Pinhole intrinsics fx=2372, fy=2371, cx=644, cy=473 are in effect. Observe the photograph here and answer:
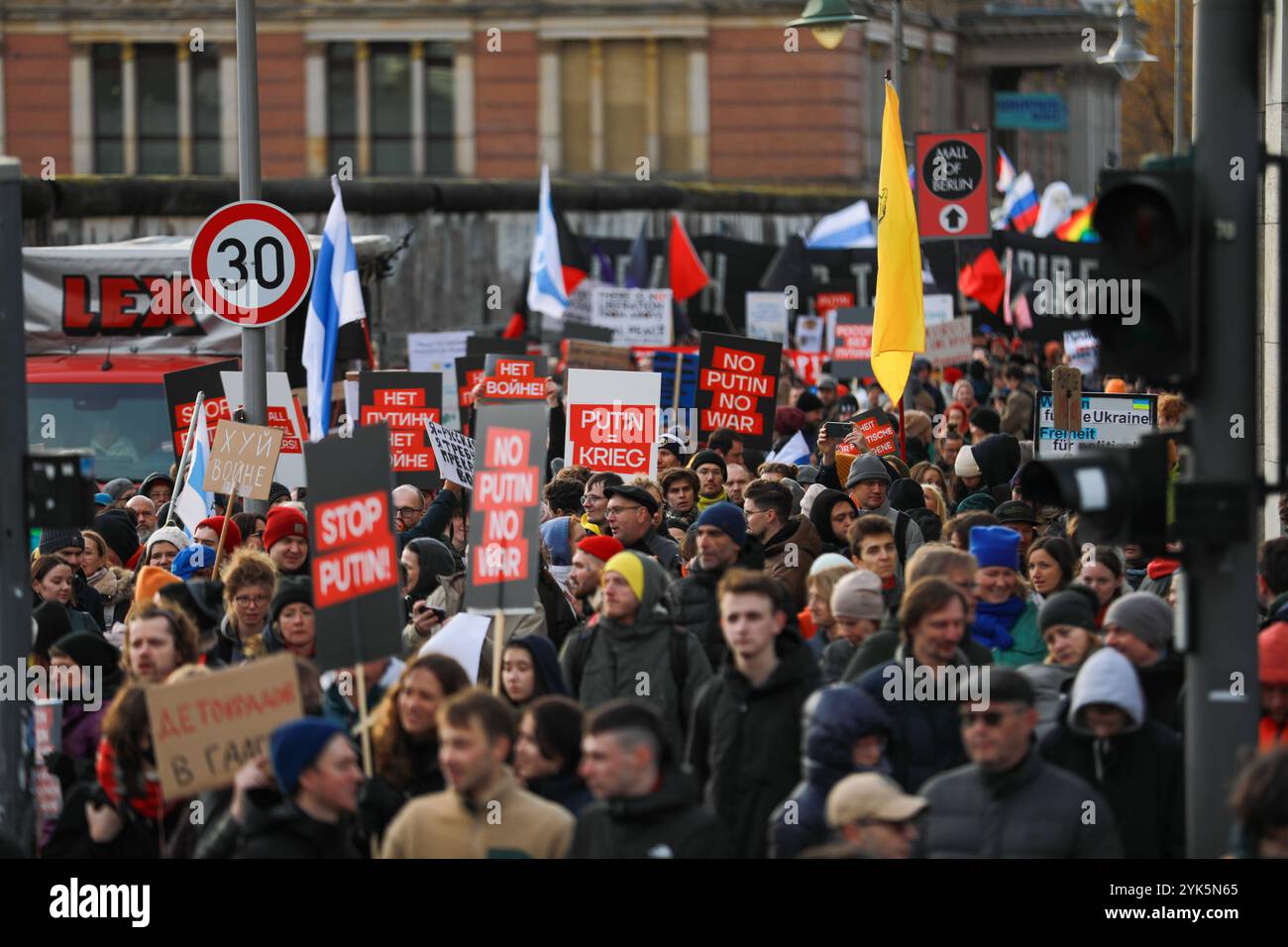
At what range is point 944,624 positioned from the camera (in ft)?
24.9

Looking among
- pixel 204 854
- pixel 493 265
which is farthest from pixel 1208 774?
pixel 493 265

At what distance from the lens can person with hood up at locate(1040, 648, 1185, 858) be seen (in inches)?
277

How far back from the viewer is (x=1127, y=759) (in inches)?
278

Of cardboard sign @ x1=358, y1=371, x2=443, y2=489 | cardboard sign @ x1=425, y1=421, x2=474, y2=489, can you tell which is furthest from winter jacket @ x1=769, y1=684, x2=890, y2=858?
cardboard sign @ x1=358, y1=371, x2=443, y2=489

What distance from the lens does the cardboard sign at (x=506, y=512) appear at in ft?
28.6

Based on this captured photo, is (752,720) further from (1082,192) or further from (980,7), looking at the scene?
(1082,192)

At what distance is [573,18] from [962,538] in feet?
131

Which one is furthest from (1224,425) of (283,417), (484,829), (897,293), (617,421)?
(283,417)

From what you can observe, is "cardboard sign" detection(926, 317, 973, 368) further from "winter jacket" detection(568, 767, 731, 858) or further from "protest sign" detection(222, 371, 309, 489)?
"winter jacket" detection(568, 767, 731, 858)

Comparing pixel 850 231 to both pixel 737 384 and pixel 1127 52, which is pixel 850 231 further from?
pixel 737 384

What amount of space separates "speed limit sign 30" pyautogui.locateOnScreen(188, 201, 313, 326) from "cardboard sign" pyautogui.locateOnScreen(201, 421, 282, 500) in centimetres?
57

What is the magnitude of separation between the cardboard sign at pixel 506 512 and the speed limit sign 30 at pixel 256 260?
11.2 ft

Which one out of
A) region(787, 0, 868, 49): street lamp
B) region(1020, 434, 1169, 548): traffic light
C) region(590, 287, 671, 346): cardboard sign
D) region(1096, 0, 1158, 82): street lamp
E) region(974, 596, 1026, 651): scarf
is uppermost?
region(1096, 0, 1158, 82): street lamp

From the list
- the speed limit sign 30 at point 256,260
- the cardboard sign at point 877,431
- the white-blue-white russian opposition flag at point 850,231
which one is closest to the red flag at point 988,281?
the white-blue-white russian opposition flag at point 850,231
